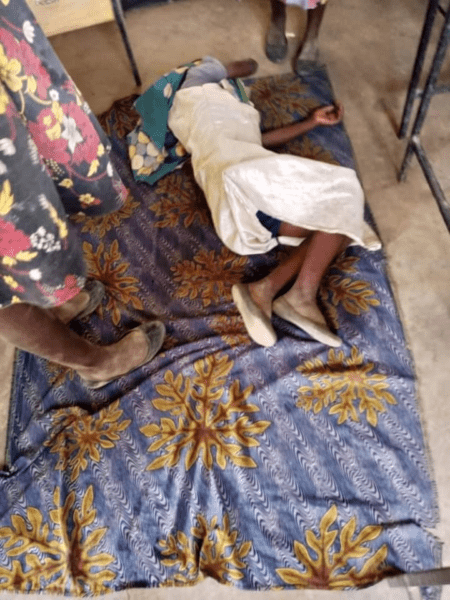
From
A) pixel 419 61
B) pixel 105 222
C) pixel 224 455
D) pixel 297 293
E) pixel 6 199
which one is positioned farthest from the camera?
pixel 105 222

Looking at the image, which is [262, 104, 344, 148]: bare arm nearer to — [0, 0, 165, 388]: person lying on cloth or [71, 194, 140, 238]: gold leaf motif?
[71, 194, 140, 238]: gold leaf motif

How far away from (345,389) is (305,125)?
86 centimetres

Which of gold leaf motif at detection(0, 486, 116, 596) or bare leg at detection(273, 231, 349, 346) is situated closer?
gold leaf motif at detection(0, 486, 116, 596)

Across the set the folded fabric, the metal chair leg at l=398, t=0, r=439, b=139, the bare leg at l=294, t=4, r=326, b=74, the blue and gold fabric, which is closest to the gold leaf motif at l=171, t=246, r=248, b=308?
the blue and gold fabric

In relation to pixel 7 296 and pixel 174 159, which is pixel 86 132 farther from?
pixel 174 159

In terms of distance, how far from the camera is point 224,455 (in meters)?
1.09

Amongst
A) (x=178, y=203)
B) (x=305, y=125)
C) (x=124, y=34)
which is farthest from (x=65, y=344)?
(x=124, y=34)

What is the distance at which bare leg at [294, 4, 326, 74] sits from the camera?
1.71 metres

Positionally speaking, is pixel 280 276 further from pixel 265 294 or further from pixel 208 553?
pixel 208 553

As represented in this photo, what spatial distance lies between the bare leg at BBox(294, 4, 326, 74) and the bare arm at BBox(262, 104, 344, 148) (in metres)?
0.26

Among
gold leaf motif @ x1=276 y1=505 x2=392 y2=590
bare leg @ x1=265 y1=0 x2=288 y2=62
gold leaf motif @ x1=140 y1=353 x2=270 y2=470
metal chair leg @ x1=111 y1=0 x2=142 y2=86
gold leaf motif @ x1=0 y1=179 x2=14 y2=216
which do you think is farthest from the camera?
bare leg @ x1=265 y1=0 x2=288 y2=62

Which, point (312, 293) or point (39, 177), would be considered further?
point (312, 293)

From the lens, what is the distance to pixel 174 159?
1511 millimetres

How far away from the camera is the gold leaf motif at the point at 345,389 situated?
3.69 feet
